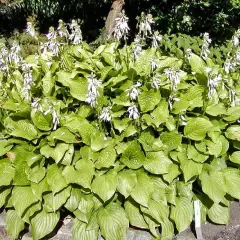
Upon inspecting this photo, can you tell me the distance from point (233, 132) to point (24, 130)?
174cm

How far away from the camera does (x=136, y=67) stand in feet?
11.9

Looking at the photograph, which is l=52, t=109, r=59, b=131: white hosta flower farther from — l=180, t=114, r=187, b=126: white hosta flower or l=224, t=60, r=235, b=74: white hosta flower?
l=224, t=60, r=235, b=74: white hosta flower

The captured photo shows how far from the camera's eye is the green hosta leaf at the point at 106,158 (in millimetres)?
3155

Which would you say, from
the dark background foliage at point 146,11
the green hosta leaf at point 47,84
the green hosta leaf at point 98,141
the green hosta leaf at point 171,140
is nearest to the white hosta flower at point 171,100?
the green hosta leaf at point 171,140

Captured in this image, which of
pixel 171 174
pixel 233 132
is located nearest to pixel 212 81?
pixel 233 132

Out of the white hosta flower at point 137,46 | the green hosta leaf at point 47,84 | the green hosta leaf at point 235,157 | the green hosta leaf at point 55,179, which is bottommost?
the green hosta leaf at point 235,157

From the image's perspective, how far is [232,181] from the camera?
3.45m

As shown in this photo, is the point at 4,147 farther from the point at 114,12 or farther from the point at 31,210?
the point at 114,12

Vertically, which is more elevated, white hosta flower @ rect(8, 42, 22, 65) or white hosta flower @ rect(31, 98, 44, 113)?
white hosta flower @ rect(8, 42, 22, 65)

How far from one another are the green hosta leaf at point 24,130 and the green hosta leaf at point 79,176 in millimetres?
397

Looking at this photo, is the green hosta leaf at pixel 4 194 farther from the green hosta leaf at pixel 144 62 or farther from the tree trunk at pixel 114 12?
the tree trunk at pixel 114 12

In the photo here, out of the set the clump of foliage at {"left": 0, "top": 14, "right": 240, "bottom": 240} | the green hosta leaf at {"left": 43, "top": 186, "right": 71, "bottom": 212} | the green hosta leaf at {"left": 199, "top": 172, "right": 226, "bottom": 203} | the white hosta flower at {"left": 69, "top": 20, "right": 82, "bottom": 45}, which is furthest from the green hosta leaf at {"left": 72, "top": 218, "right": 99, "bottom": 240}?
the white hosta flower at {"left": 69, "top": 20, "right": 82, "bottom": 45}

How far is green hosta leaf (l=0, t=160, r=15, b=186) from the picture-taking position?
3299mm

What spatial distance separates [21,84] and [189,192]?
1.75m
